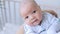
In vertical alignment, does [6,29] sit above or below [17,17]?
below

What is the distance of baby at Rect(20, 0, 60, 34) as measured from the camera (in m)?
0.72

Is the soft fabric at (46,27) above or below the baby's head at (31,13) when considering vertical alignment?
below

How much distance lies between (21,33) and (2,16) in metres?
0.61

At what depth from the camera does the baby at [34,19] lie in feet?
2.36

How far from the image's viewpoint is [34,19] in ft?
2.34

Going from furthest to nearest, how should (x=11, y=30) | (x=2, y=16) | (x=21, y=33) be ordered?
1. (x=2, y=16)
2. (x=11, y=30)
3. (x=21, y=33)

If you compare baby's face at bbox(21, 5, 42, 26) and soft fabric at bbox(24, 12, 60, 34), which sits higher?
baby's face at bbox(21, 5, 42, 26)

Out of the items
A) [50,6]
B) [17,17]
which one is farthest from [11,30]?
[50,6]

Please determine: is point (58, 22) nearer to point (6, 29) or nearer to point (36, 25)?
point (36, 25)

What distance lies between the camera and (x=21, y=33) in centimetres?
91

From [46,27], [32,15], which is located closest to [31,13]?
[32,15]

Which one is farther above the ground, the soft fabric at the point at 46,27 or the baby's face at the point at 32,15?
the baby's face at the point at 32,15

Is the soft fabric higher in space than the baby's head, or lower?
lower

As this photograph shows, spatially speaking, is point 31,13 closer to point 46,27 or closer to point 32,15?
point 32,15
